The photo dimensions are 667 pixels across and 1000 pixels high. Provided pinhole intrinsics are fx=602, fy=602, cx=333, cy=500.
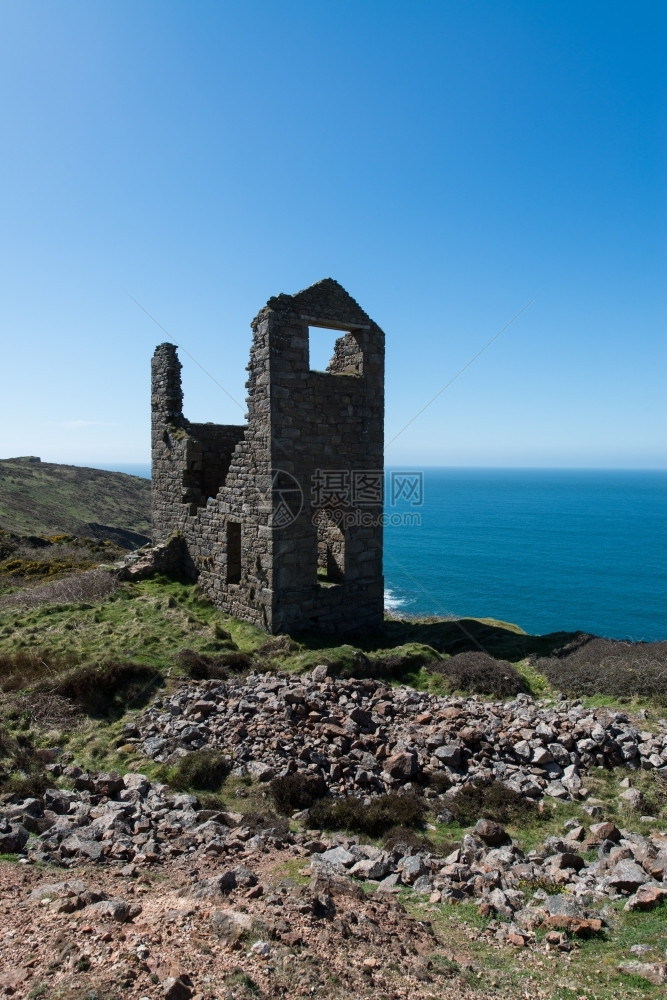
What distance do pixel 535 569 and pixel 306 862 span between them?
55968 millimetres

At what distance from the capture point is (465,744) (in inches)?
341

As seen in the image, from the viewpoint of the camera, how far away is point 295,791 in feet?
24.3

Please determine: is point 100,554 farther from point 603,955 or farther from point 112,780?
point 603,955

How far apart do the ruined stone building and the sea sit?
12.9 feet

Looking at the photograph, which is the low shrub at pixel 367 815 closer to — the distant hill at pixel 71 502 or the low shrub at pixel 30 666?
the low shrub at pixel 30 666

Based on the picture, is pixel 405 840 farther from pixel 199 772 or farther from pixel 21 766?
pixel 21 766

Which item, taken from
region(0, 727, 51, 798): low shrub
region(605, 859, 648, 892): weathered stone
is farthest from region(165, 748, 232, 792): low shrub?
region(605, 859, 648, 892): weathered stone

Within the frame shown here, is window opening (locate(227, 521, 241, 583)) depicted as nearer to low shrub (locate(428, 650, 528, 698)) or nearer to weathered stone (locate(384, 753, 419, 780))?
low shrub (locate(428, 650, 528, 698))

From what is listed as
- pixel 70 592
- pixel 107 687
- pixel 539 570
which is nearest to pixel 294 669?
pixel 107 687

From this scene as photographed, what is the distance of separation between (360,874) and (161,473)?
14.2 m

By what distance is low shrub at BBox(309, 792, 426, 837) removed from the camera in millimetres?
7012

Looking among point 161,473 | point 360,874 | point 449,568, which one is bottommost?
point 449,568

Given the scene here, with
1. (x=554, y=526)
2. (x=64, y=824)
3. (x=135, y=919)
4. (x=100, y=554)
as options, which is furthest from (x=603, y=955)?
(x=554, y=526)

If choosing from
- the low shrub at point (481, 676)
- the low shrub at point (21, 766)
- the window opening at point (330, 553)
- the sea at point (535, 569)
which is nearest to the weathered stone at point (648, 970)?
the low shrub at point (21, 766)
